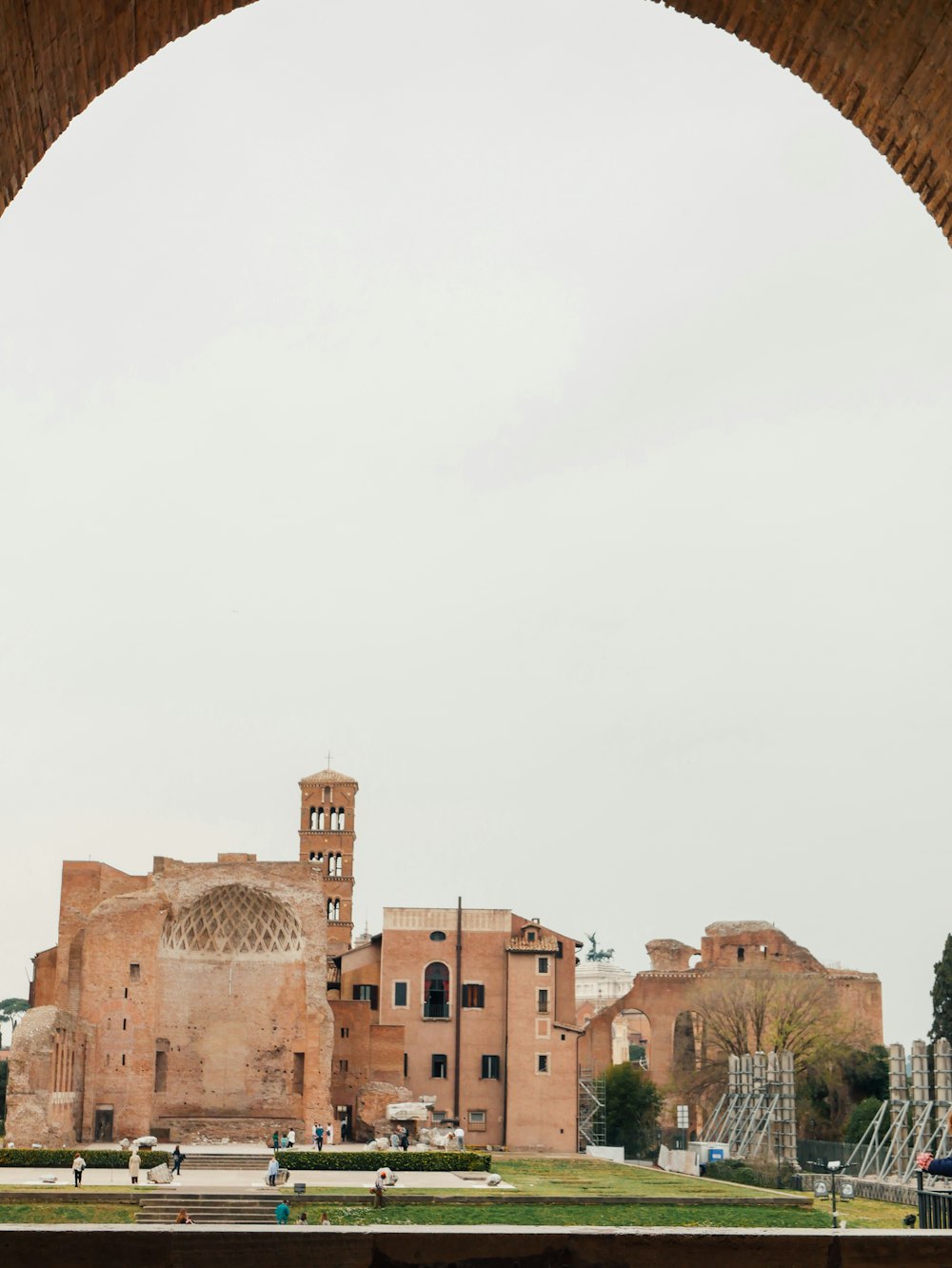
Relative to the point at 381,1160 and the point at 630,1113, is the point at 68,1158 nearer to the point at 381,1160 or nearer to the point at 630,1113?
the point at 381,1160

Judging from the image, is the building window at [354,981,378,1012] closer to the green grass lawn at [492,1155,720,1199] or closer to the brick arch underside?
the green grass lawn at [492,1155,720,1199]

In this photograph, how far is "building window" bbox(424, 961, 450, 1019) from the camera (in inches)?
1895

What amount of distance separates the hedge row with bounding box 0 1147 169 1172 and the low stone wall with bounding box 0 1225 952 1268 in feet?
113

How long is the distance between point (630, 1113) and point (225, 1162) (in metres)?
21.2

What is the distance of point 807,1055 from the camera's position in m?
51.6

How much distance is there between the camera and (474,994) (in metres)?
48.2

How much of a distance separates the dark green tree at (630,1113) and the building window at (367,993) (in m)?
10.6

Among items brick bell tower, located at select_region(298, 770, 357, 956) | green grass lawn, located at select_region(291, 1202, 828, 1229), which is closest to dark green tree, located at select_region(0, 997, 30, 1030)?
brick bell tower, located at select_region(298, 770, 357, 956)

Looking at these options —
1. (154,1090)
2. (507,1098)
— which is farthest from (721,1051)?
(154,1090)

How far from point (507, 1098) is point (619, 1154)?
503cm

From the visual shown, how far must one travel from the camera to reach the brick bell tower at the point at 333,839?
190 feet

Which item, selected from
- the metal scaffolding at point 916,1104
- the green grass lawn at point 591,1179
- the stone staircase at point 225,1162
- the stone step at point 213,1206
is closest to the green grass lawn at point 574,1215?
the stone step at point 213,1206

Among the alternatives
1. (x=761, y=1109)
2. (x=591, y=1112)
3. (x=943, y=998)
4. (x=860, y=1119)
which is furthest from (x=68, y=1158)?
(x=943, y=998)

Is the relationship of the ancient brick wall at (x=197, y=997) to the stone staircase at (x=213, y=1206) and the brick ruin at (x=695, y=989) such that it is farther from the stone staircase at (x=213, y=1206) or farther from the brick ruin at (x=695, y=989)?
the brick ruin at (x=695, y=989)
